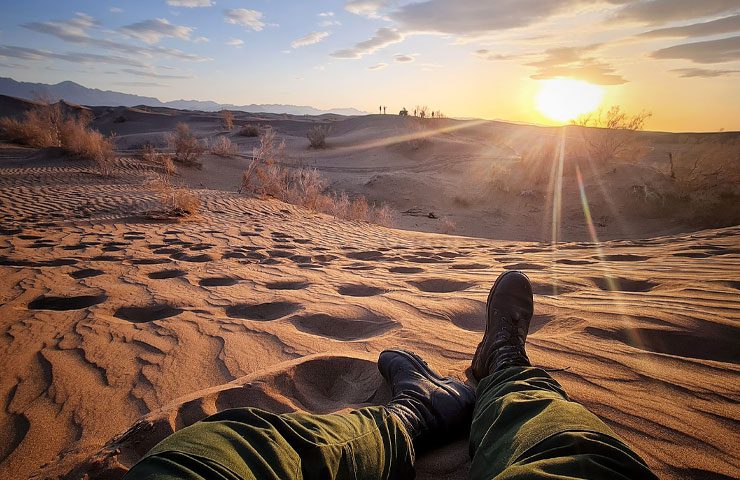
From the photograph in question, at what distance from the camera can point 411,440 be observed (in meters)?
1.29

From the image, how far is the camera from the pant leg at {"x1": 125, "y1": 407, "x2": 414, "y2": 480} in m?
0.80

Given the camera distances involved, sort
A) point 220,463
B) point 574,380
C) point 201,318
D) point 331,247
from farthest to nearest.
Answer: point 331,247 → point 201,318 → point 574,380 → point 220,463

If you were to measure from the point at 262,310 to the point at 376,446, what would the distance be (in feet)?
5.78

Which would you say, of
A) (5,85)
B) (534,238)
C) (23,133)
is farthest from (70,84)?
(534,238)

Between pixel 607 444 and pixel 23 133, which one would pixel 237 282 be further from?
pixel 23 133

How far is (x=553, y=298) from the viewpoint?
8.82 feet

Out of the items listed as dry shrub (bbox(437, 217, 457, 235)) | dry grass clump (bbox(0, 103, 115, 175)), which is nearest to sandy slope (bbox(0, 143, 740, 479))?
dry shrub (bbox(437, 217, 457, 235))

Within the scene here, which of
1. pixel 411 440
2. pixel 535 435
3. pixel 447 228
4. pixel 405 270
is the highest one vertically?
pixel 535 435

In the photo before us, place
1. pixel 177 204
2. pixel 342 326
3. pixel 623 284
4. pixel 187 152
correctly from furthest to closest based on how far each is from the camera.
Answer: pixel 187 152 < pixel 177 204 < pixel 623 284 < pixel 342 326

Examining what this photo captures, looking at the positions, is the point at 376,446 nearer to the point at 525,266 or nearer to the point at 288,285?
the point at 288,285

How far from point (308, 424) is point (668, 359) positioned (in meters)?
1.70

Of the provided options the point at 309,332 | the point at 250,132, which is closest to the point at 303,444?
the point at 309,332

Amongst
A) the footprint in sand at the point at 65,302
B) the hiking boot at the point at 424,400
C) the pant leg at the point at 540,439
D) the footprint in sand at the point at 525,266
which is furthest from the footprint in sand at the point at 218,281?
the footprint in sand at the point at 525,266

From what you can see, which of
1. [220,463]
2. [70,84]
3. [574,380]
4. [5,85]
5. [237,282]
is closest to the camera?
[220,463]
